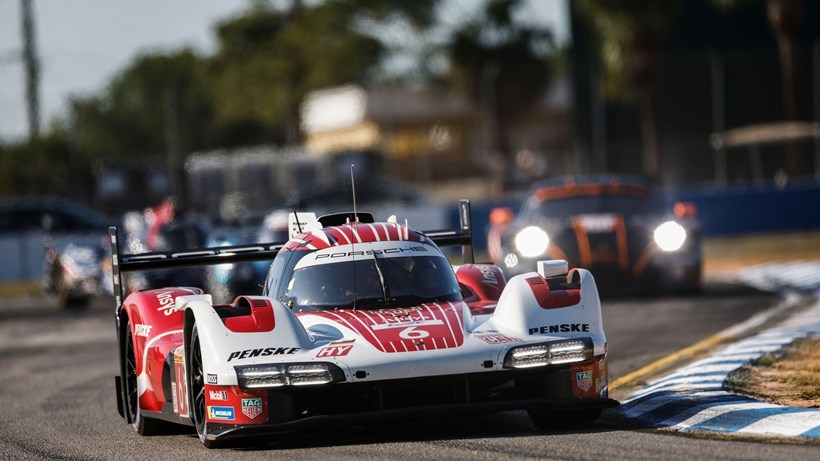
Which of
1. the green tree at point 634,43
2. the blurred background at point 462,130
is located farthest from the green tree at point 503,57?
the green tree at point 634,43

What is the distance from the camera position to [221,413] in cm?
851

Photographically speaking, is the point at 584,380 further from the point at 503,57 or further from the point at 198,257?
the point at 503,57

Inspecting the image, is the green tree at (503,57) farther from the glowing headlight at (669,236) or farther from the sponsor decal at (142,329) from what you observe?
the sponsor decal at (142,329)

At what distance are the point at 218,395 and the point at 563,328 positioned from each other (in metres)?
1.93

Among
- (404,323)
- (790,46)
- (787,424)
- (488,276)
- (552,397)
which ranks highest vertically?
(790,46)

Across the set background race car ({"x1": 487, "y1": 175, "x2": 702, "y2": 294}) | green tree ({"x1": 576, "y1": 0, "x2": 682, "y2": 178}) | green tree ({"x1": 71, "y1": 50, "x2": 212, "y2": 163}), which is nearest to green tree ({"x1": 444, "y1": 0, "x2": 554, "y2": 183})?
green tree ({"x1": 576, "y1": 0, "x2": 682, "y2": 178})

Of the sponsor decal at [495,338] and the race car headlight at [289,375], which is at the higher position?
the sponsor decal at [495,338]

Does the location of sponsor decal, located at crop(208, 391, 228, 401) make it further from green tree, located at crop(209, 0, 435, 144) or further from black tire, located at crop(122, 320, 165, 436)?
green tree, located at crop(209, 0, 435, 144)

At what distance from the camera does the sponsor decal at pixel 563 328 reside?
879cm

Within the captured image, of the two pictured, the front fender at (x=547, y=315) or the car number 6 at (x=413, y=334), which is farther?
the front fender at (x=547, y=315)

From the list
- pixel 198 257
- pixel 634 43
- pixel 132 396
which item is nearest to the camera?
pixel 132 396

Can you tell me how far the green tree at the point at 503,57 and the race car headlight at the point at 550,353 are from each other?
162 ft

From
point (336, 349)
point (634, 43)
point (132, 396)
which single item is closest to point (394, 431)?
point (336, 349)

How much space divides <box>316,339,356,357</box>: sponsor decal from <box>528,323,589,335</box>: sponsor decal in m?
1.01
